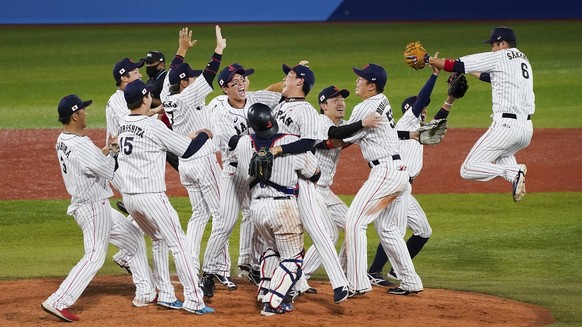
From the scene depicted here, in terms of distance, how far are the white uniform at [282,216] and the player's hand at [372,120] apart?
1.77 ft

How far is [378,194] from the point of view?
7895mm

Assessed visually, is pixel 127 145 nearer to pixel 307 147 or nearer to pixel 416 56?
pixel 307 147

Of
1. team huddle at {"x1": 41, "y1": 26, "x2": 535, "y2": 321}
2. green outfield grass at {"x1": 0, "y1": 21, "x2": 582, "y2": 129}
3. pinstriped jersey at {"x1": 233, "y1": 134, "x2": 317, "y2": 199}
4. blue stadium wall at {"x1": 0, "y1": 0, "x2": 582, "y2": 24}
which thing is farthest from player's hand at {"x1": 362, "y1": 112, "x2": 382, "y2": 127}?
blue stadium wall at {"x1": 0, "y1": 0, "x2": 582, "y2": 24}

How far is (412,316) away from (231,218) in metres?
1.69

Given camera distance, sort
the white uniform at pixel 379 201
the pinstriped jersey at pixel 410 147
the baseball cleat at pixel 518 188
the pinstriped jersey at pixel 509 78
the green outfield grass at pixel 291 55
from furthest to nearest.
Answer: the green outfield grass at pixel 291 55 < the pinstriped jersey at pixel 509 78 < the baseball cleat at pixel 518 188 < the pinstriped jersey at pixel 410 147 < the white uniform at pixel 379 201

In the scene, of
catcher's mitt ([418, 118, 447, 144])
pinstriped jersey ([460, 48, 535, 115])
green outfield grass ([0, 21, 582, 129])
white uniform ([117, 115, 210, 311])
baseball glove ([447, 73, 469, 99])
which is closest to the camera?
white uniform ([117, 115, 210, 311])

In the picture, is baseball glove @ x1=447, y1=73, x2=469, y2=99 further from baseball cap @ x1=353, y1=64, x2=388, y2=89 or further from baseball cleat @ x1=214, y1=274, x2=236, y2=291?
baseball cleat @ x1=214, y1=274, x2=236, y2=291

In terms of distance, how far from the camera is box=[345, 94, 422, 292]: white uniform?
25.7 ft

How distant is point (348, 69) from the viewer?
Result: 22234 millimetres

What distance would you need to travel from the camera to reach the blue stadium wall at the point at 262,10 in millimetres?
28172

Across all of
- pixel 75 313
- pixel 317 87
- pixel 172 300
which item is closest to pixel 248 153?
pixel 172 300

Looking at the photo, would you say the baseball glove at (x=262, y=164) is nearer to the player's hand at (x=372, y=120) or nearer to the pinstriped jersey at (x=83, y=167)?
the player's hand at (x=372, y=120)

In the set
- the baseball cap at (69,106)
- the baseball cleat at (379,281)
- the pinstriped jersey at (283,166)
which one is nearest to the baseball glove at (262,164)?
the pinstriped jersey at (283,166)

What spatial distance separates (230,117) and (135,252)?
1365 millimetres
